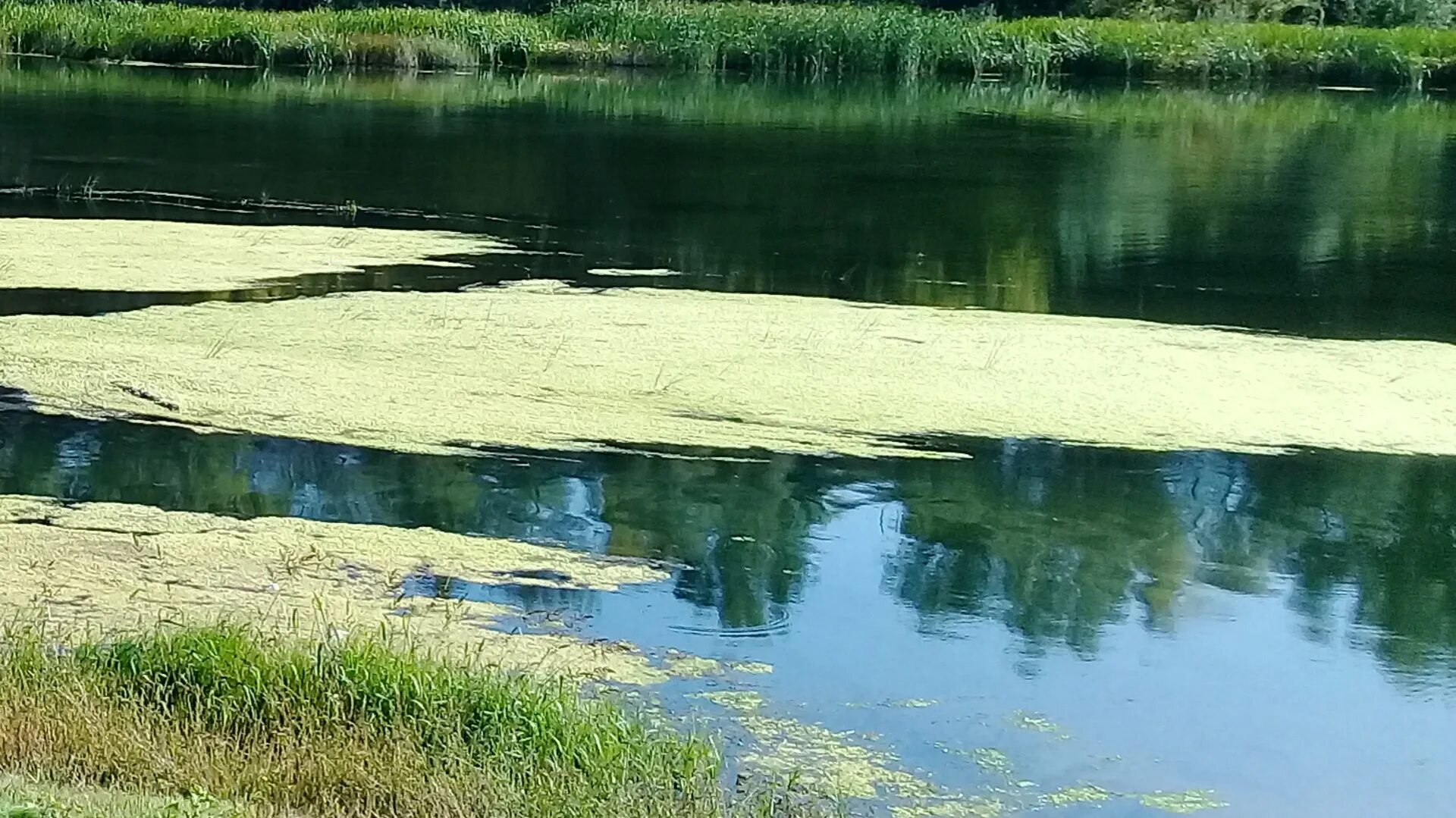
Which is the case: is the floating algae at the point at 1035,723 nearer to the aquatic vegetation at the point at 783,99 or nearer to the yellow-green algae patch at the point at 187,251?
the yellow-green algae patch at the point at 187,251

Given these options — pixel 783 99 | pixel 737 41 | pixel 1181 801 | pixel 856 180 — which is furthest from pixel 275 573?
pixel 737 41

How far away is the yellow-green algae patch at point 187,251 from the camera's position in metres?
7.91

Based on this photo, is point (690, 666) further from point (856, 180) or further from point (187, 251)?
point (856, 180)

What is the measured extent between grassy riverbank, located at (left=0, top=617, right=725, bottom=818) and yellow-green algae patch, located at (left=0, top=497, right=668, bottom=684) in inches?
12.4

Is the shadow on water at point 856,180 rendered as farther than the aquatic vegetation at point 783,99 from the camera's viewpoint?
No

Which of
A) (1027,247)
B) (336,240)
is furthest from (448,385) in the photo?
(1027,247)

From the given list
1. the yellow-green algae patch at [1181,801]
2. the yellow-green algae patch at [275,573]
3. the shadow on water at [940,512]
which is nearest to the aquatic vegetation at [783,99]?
the shadow on water at [940,512]

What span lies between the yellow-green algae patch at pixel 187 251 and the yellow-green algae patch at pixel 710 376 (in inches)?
32.4

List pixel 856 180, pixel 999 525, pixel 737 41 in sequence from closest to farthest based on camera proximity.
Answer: pixel 999 525, pixel 856 180, pixel 737 41

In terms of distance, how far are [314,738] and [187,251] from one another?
592cm

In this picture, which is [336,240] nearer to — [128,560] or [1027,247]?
[1027,247]

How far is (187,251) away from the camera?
8750mm

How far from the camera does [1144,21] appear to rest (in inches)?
1152

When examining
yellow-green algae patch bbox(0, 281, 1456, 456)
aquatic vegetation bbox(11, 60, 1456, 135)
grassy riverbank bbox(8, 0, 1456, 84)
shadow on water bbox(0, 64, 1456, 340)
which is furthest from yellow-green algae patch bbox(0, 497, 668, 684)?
grassy riverbank bbox(8, 0, 1456, 84)
